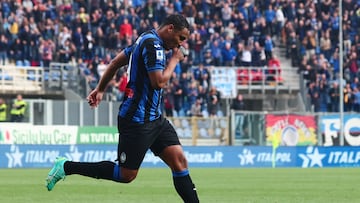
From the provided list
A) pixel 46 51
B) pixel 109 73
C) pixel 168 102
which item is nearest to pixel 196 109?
pixel 168 102

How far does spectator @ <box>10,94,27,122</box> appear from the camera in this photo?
34469 mm

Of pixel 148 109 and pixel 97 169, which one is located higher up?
pixel 148 109

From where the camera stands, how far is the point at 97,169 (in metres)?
11.6

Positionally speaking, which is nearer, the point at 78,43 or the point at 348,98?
the point at 78,43

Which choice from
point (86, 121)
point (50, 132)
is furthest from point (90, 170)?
point (86, 121)

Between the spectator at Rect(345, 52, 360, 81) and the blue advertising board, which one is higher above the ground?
the spectator at Rect(345, 52, 360, 81)

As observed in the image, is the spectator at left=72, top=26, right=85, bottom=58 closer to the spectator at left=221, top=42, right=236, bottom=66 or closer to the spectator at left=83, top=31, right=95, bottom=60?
the spectator at left=83, top=31, right=95, bottom=60

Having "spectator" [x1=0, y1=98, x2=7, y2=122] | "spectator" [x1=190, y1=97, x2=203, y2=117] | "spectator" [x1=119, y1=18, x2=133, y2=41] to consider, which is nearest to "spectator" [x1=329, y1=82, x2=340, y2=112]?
"spectator" [x1=190, y1=97, x2=203, y2=117]

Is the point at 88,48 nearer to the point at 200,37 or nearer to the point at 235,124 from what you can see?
the point at 200,37

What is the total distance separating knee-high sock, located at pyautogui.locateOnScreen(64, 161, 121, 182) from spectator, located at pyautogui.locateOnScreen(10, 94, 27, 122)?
23050 millimetres

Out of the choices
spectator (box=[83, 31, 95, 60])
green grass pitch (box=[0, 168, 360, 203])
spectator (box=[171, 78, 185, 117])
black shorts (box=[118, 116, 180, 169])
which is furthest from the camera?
spectator (box=[83, 31, 95, 60])

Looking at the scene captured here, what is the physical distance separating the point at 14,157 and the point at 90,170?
19.8 meters

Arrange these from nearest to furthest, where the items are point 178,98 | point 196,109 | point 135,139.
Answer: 1. point 135,139
2. point 196,109
3. point 178,98

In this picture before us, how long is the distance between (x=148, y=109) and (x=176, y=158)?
2.10ft
